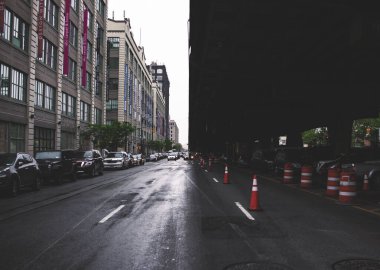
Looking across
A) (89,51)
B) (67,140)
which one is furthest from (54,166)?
(89,51)

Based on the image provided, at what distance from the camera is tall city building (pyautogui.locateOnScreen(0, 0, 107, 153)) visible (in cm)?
2831

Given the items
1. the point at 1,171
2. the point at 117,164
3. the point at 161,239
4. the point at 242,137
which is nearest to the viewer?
the point at 161,239

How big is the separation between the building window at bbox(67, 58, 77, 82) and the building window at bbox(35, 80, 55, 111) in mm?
4972

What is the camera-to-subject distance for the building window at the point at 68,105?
39.9 m

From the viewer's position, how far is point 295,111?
34.5 m

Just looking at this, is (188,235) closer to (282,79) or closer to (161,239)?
(161,239)

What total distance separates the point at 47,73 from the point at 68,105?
6602 millimetres

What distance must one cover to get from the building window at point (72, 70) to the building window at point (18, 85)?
34.6 feet

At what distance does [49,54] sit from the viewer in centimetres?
3616

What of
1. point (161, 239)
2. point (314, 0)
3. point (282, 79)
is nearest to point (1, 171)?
point (161, 239)

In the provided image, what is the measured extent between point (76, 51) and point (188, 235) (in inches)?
1524

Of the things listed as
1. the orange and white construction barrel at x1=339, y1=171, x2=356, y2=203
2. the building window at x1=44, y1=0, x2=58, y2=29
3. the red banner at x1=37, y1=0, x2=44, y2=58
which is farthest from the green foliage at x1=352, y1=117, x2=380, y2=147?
the orange and white construction barrel at x1=339, y1=171, x2=356, y2=203

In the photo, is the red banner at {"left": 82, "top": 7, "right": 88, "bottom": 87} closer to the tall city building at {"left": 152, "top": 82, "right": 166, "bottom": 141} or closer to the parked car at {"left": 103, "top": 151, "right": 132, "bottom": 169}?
the parked car at {"left": 103, "top": 151, "right": 132, "bottom": 169}

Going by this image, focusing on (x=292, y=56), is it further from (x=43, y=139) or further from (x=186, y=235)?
(x=43, y=139)
